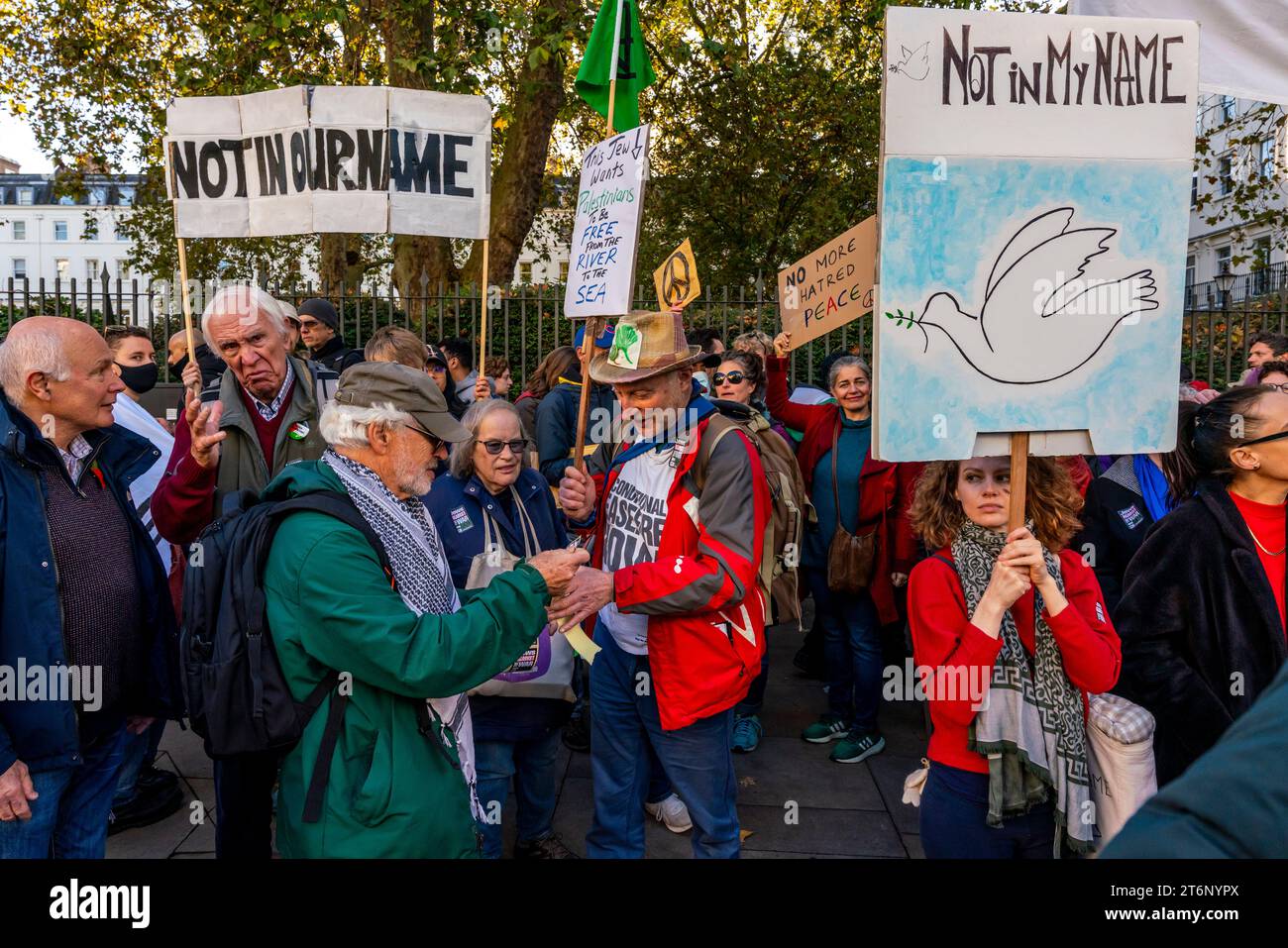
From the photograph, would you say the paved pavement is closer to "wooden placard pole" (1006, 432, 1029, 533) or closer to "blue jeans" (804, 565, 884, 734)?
"blue jeans" (804, 565, 884, 734)

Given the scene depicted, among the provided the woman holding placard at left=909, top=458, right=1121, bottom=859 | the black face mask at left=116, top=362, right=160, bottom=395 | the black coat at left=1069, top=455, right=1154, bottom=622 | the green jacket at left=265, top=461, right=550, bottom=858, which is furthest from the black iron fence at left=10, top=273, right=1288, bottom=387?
the green jacket at left=265, top=461, right=550, bottom=858

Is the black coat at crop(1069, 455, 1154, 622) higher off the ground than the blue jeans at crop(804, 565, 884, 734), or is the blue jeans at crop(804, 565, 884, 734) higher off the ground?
the black coat at crop(1069, 455, 1154, 622)

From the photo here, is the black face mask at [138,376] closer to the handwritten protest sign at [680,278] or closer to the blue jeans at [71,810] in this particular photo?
the blue jeans at [71,810]

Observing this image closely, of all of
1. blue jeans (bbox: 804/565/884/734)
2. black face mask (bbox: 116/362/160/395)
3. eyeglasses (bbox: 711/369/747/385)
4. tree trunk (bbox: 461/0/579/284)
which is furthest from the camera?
tree trunk (bbox: 461/0/579/284)

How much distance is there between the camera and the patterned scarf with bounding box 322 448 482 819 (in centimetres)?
228

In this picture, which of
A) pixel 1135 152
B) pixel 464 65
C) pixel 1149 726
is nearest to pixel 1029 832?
pixel 1149 726

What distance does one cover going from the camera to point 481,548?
3.39 m

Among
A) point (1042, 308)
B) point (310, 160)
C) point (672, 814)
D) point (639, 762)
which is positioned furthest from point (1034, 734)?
point (310, 160)

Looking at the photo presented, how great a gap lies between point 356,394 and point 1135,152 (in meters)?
2.02

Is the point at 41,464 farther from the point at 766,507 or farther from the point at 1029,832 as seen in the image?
the point at 1029,832

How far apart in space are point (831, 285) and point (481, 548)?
2.19 metres

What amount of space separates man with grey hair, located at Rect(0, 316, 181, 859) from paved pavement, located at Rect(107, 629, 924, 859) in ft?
2.77

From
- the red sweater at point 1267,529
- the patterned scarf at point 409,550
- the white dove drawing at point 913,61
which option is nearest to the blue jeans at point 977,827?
the red sweater at point 1267,529

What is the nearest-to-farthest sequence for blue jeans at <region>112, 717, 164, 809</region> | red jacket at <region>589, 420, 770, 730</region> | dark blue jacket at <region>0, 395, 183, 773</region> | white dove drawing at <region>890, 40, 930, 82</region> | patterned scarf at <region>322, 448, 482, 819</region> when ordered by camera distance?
white dove drawing at <region>890, 40, 930, 82</region>, patterned scarf at <region>322, 448, 482, 819</region>, dark blue jacket at <region>0, 395, 183, 773</region>, red jacket at <region>589, 420, 770, 730</region>, blue jeans at <region>112, 717, 164, 809</region>
